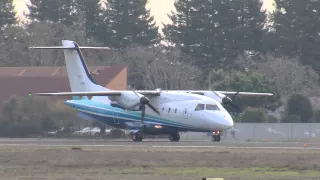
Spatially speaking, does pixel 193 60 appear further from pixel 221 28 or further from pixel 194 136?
pixel 194 136

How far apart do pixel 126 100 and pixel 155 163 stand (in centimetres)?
1883

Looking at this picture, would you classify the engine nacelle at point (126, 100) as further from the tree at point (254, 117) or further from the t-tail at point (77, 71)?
the tree at point (254, 117)

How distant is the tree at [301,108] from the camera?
66125mm

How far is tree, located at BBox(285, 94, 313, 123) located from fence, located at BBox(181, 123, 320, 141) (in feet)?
17.8

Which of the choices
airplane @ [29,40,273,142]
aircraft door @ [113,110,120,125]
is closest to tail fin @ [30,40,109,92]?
airplane @ [29,40,273,142]

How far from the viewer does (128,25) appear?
117 meters

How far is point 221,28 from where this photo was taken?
11312 cm

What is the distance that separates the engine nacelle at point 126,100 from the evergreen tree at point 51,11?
222 feet

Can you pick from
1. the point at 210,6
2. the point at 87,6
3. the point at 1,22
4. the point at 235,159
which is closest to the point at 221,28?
the point at 210,6

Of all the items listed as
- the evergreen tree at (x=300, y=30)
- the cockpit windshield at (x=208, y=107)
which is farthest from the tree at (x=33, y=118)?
the evergreen tree at (x=300, y=30)

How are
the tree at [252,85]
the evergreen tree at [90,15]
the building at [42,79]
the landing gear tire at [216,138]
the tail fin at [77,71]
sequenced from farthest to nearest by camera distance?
the evergreen tree at [90,15]
the building at [42,79]
the tree at [252,85]
the tail fin at [77,71]
the landing gear tire at [216,138]

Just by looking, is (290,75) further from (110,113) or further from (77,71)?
(110,113)

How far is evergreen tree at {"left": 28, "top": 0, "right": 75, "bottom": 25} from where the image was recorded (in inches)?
4718

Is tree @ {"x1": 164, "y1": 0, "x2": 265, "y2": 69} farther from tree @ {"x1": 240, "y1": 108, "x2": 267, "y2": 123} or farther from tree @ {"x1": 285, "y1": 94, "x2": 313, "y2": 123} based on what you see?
tree @ {"x1": 240, "y1": 108, "x2": 267, "y2": 123}
